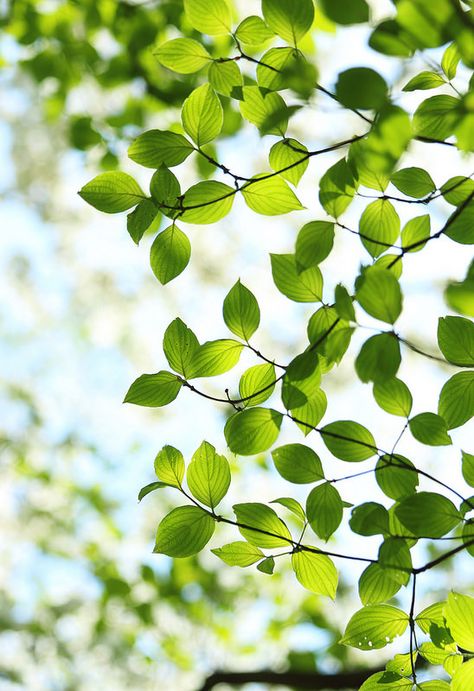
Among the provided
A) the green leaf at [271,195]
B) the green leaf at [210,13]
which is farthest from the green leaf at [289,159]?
the green leaf at [210,13]

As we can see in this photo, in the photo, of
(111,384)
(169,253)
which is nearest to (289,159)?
(169,253)

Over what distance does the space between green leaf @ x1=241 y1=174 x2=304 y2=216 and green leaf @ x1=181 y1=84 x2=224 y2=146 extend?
61mm

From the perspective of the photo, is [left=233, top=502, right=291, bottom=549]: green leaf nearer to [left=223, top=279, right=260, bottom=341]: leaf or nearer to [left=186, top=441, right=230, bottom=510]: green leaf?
[left=186, top=441, right=230, bottom=510]: green leaf

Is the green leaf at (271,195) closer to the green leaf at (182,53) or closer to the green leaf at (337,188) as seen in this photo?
the green leaf at (337,188)

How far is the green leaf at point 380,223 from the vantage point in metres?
0.63

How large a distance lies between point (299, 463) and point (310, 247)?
200mm

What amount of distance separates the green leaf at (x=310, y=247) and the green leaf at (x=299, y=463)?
6.7 inches

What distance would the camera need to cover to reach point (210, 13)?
62 centimetres

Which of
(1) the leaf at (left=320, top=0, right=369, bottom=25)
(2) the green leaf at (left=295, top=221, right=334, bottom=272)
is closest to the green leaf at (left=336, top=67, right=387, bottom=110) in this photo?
(1) the leaf at (left=320, top=0, right=369, bottom=25)

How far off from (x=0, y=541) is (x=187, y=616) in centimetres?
186

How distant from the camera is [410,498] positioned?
1.77 ft

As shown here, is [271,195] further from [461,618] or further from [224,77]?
[461,618]

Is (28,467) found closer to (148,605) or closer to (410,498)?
(148,605)

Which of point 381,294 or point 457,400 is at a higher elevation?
point 381,294
